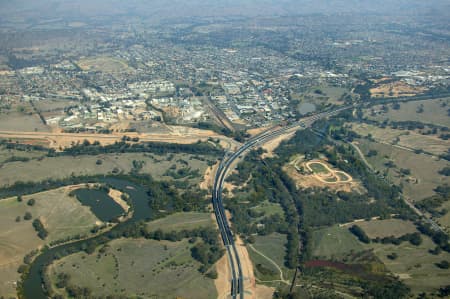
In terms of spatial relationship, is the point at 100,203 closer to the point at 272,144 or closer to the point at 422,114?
the point at 272,144

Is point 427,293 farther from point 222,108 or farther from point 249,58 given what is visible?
point 249,58

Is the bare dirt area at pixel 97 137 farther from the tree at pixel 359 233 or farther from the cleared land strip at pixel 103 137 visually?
the tree at pixel 359 233

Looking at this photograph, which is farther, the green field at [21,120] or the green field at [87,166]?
the green field at [21,120]

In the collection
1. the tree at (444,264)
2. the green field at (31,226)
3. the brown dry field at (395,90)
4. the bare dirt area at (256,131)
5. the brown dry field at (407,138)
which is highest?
the brown dry field at (395,90)

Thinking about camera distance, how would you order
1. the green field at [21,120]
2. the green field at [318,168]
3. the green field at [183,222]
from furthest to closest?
the green field at [21,120]
the green field at [318,168]
the green field at [183,222]

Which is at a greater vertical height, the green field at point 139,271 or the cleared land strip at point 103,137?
the cleared land strip at point 103,137

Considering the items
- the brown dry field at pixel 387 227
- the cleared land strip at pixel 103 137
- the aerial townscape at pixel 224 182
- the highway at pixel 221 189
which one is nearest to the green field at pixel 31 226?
the aerial townscape at pixel 224 182

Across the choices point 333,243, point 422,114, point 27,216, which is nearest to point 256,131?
point 333,243

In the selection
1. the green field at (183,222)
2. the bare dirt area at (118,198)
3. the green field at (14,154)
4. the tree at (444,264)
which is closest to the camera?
the tree at (444,264)
